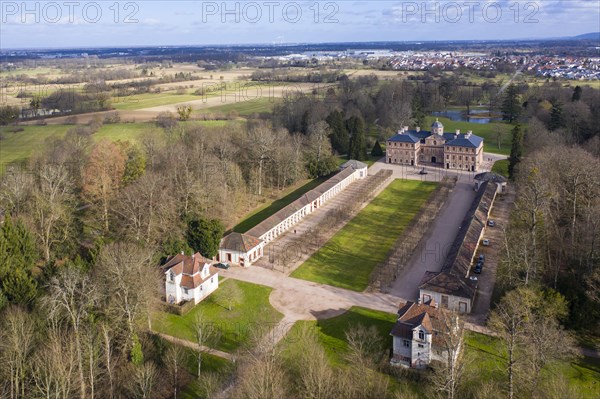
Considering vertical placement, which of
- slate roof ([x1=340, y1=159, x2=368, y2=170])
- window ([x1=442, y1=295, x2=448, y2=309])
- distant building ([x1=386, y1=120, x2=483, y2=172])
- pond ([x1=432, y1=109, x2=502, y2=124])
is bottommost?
window ([x1=442, y1=295, x2=448, y2=309])

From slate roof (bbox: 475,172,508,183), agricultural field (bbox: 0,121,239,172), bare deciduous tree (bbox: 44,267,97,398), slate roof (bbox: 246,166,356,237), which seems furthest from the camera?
agricultural field (bbox: 0,121,239,172)

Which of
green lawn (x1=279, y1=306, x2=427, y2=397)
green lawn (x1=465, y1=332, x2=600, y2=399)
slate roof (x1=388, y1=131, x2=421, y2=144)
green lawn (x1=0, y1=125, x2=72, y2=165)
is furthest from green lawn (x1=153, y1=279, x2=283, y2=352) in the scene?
slate roof (x1=388, y1=131, x2=421, y2=144)

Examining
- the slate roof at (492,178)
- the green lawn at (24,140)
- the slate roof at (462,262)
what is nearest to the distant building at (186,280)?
the slate roof at (462,262)

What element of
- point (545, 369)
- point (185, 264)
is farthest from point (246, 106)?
point (545, 369)

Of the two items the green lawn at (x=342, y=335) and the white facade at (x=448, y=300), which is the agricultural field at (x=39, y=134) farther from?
the white facade at (x=448, y=300)

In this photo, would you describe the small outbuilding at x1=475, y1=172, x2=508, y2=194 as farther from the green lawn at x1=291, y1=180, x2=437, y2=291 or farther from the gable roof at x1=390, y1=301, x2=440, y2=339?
the gable roof at x1=390, y1=301, x2=440, y2=339

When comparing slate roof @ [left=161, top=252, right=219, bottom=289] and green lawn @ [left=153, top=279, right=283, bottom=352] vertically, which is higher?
slate roof @ [left=161, top=252, right=219, bottom=289]

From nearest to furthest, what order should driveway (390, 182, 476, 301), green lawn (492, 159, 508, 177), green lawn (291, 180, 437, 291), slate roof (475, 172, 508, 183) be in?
1. driveway (390, 182, 476, 301)
2. green lawn (291, 180, 437, 291)
3. slate roof (475, 172, 508, 183)
4. green lawn (492, 159, 508, 177)
